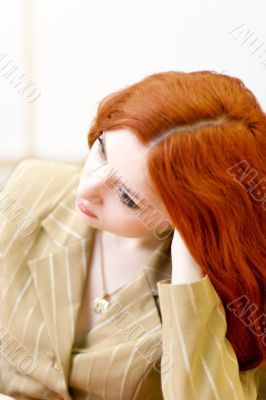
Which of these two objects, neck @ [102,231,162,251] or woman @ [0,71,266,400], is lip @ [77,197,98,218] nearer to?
woman @ [0,71,266,400]

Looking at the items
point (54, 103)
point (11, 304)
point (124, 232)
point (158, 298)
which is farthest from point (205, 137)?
point (54, 103)

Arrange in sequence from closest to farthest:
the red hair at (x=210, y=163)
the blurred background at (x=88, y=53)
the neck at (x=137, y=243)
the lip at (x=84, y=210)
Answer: the red hair at (x=210, y=163) → the lip at (x=84, y=210) → the neck at (x=137, y=243) → the blurred background at (x=88, y=53)

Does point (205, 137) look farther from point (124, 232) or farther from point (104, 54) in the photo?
point (104, 54)

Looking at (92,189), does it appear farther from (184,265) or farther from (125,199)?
(184,265)

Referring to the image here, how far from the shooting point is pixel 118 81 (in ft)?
4.37

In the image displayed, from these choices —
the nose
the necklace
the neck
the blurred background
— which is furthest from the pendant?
the blurred background

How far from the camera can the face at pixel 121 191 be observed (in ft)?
2.88

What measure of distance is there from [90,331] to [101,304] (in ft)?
0.20

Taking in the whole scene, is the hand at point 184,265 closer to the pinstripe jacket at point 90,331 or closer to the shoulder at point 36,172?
the pinstripe jacket at point 90,331

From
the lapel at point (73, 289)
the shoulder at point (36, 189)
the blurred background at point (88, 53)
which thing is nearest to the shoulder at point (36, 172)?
the shoulder at point (36, 189)

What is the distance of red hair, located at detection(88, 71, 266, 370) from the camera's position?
2.84 ft

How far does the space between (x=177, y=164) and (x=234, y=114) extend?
0.44ft

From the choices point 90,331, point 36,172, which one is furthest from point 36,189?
point 90,331

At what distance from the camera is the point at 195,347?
3.06 ft
